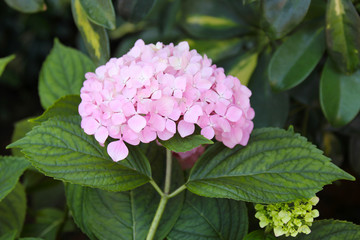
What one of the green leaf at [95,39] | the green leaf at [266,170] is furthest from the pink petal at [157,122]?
the green leaf at [95,39]

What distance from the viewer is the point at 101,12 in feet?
2.19

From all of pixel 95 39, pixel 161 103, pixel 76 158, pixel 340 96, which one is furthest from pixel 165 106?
pixel 340 96

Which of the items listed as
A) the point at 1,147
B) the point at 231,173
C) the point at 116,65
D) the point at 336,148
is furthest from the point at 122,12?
the point at 1,147

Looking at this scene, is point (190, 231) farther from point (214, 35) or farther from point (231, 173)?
point (214, 35)

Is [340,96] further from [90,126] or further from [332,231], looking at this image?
[90,126]

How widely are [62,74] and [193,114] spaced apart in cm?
38

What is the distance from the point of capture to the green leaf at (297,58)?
76 centimetres

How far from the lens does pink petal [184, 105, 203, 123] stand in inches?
21.4

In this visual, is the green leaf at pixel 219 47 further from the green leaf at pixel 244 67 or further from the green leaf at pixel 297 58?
the green leaf at pixel 297 58

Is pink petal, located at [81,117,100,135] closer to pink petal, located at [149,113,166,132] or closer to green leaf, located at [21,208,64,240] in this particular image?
pink petal, located at [149,113,166,132]

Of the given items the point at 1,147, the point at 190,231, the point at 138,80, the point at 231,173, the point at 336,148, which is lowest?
the point at 1,147

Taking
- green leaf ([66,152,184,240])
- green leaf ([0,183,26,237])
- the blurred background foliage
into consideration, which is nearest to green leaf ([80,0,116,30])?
the blurred background foliage

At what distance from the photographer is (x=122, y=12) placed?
771 millimetres

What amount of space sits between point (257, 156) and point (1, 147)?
166 cm
